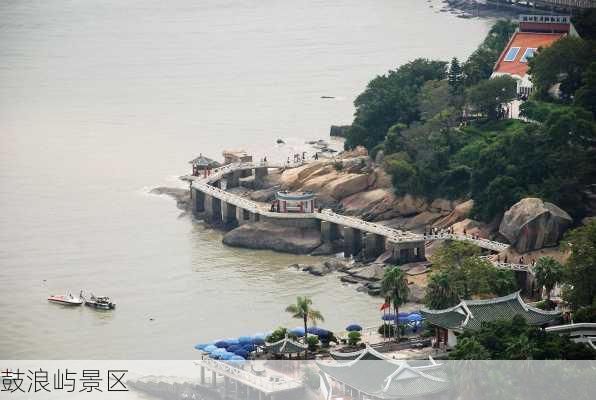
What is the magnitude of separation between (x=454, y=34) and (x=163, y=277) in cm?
10157

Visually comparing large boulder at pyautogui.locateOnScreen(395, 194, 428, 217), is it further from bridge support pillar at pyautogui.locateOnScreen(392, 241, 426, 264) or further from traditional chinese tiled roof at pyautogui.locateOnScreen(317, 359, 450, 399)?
traditional chinese tiled roof at pyautogui.locateOnScreen(317, 359, 450, 399)

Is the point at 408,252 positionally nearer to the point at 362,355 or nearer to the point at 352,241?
the point at 352,241

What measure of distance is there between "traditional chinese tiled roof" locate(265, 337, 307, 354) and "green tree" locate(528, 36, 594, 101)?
121ft

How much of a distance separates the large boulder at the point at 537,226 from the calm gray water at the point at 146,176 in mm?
8569

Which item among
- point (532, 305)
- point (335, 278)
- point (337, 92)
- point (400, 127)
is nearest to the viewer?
point (532, 305)

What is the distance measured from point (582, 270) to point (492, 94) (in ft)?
98.6

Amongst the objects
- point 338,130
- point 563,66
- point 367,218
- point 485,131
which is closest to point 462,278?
point 367,218

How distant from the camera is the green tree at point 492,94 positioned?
373 ft

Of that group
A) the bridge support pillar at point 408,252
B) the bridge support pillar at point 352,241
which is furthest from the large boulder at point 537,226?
the bridge support pillar at point 352,241

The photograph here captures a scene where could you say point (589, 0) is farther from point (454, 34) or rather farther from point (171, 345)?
point (171, 345)

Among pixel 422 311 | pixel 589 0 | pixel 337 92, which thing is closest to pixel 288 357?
pixel 422 311

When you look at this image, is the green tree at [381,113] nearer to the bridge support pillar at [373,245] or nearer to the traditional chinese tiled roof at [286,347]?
the bridge support pillar at [373,245]

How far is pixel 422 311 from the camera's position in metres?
81.7

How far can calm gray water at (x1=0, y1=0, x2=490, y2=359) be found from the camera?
93.2 meters
